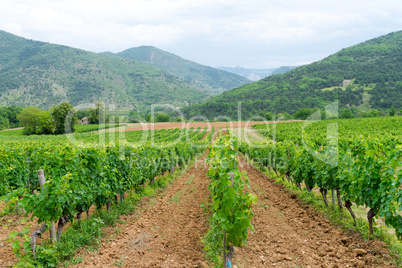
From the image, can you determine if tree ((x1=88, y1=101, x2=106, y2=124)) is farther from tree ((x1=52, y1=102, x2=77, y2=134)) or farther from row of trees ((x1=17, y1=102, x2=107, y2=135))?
tree ((x1=52, y1=102, x2=77, y2=134))

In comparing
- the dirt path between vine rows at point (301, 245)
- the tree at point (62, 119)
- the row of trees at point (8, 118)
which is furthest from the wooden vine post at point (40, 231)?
the row of trees at point (8, 118)

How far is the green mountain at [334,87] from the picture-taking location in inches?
3735

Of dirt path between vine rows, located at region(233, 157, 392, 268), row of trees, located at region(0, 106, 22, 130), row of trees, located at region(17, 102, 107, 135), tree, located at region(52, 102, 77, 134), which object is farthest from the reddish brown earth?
row of trees, located at region(0, 106, 22, 130)

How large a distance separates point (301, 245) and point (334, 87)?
123 m

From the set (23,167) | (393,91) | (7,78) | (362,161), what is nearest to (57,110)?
(23,167)

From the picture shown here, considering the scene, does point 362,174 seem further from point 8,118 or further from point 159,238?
point 8,118

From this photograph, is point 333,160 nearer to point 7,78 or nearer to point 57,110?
point 57,110

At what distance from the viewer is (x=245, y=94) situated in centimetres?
12619

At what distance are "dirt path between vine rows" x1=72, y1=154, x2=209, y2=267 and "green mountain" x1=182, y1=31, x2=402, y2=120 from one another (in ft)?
283

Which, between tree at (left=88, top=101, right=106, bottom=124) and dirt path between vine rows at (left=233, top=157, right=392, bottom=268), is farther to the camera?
tree at (left=88, top=101, right=106, bottom=124)

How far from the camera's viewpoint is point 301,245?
5.63 m

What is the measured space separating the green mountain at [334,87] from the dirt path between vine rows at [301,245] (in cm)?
8715

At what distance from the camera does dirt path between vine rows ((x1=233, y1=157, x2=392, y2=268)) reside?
16.1 ft

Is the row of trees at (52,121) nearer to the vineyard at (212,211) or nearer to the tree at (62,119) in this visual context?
the tree at (62,119)
